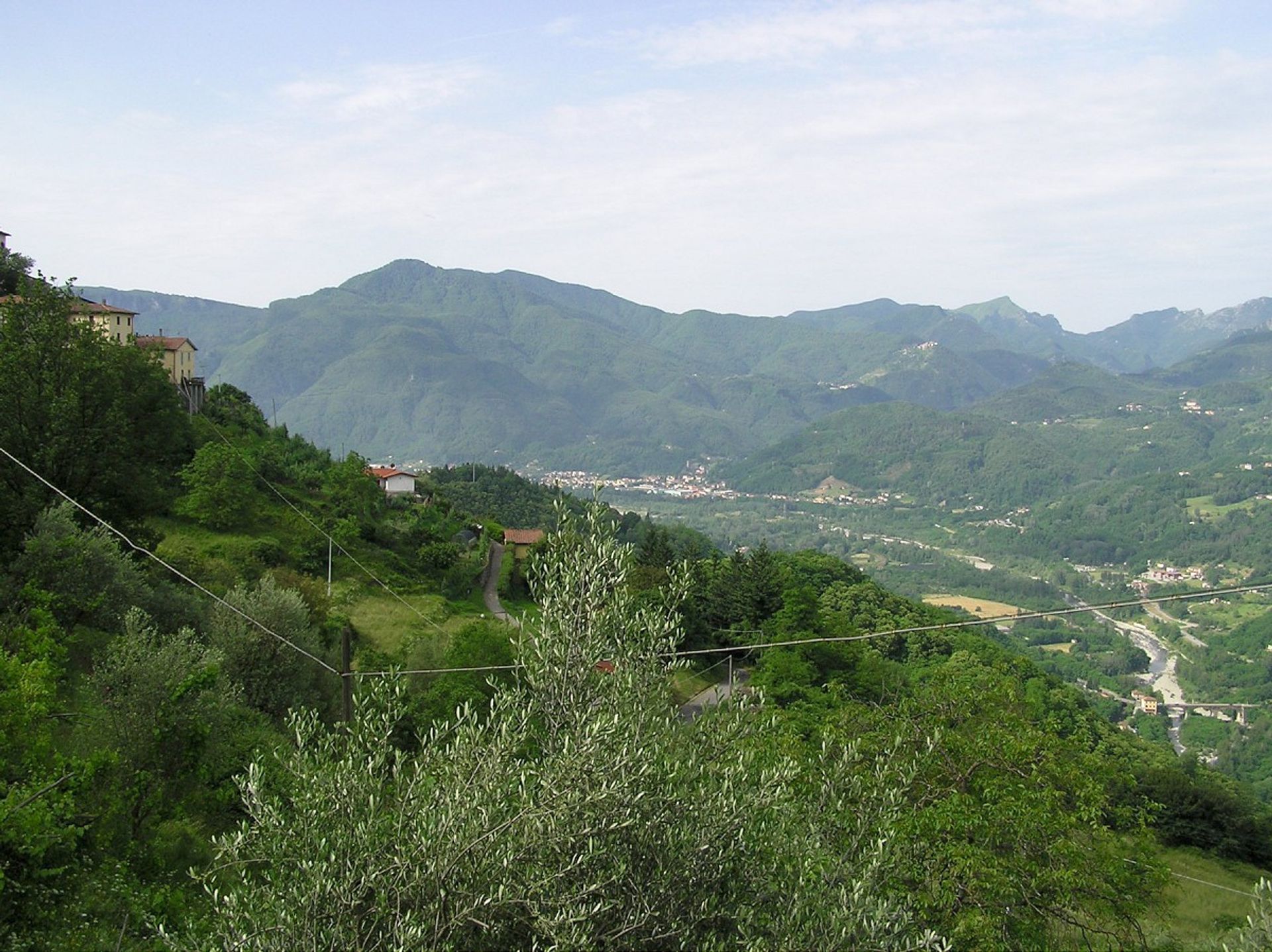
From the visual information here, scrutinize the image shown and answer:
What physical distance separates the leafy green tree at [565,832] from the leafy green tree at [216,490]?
36.8m

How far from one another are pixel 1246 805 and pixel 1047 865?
29.8 meters

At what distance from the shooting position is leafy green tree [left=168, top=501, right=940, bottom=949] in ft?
20.3

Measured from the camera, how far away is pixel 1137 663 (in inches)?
4700

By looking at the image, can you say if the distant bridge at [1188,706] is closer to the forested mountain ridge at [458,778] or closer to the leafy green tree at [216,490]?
the forested mountain ridge at [458,778]

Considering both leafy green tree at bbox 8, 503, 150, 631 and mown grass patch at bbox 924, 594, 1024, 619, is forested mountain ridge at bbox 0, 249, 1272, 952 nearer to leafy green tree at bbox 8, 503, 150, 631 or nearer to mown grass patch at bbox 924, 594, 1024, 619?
leafy green tree at bbox 8, 503, 150, 631

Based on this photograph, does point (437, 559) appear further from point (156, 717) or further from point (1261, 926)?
point (1261, 926)

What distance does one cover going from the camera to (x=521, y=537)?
6419 cm

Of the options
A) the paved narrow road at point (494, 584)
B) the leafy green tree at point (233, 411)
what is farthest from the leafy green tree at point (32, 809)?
the leafy green tree at point (233, 411)

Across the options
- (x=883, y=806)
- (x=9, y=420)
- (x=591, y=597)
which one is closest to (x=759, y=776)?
(x=883, y=806)

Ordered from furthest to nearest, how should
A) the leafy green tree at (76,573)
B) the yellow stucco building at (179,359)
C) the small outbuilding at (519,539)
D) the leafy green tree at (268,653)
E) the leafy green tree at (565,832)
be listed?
the small outbuilding at (519,539) < the yellow stucco building at (179,359) < the leafy green tree at (268,653) < the leafy green tree at (76,573) < the leafy green tree at (565,832)

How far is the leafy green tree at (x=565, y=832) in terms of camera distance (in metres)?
6.20

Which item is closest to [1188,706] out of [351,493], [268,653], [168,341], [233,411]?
[351,493]

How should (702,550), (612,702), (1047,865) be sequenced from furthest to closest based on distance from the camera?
(702,550), (1047,865), (612,702)

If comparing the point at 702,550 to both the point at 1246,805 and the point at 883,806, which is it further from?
the point at 883,806
